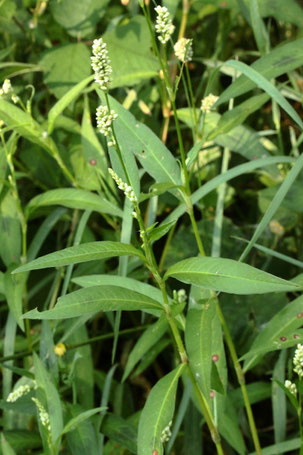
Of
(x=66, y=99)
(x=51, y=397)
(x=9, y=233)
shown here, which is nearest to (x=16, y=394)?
(x=51, y=397)

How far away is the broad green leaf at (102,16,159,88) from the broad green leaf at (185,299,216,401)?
0.72 metres

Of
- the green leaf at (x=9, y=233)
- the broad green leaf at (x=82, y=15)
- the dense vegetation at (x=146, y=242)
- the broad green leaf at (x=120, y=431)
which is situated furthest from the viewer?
the broad green leaf at (x=82, y=15)

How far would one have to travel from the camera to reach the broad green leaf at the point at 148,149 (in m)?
1.22

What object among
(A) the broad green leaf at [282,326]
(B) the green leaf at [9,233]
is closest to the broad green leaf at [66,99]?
(B) the green leaf at [9,233]

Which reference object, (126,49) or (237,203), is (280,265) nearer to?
(237,203)

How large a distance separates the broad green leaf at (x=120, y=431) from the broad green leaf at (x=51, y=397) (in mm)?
172

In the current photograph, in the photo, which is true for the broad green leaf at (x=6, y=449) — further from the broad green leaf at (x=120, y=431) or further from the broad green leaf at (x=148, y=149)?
the broad green leaf at (x=148, y=149)

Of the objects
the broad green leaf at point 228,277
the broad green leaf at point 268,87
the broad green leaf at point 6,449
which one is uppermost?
the broad green leaf at point 268,87

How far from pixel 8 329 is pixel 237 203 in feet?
3.00

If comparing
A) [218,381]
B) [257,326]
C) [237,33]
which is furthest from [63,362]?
[237,33]

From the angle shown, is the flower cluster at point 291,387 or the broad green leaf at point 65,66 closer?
the flower cluster at point 291,387

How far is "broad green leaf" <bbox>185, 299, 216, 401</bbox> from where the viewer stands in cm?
111

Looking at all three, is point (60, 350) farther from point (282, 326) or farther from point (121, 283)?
point (282, 326)

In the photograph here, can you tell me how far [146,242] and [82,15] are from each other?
104cm
